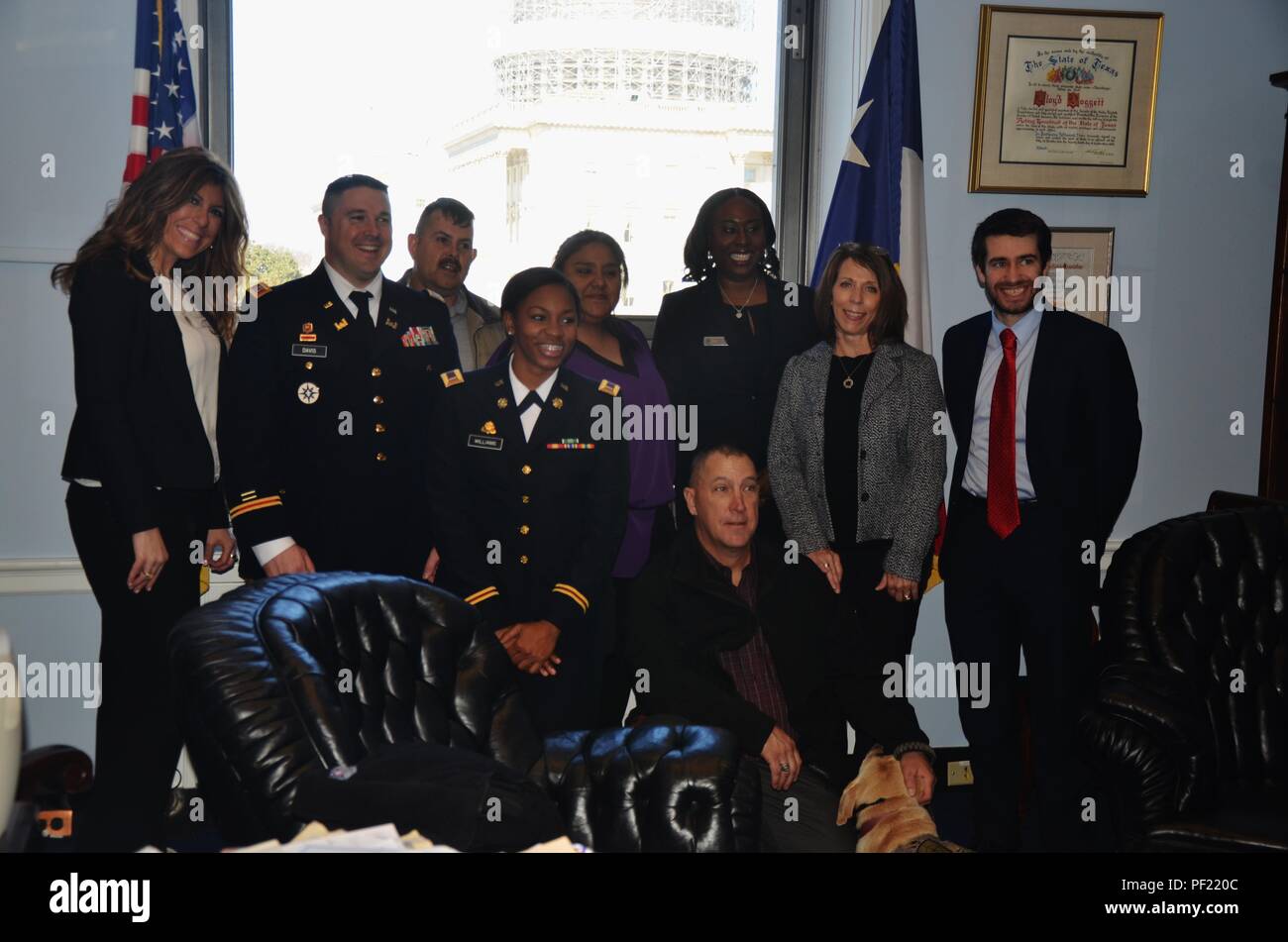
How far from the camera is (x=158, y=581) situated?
264 cm

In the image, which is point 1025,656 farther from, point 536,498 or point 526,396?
point 526,396

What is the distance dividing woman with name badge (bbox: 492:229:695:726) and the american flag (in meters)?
1.13

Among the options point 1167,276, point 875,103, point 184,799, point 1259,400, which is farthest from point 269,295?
point 1259,400

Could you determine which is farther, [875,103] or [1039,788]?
[875,103]

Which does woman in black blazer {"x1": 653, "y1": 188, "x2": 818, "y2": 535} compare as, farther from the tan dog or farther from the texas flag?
the tan dog

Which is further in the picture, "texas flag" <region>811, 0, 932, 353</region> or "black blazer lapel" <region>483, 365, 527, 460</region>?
"texas flag" <region>811, 0, 932, 353</region>

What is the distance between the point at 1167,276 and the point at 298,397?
9.34ft

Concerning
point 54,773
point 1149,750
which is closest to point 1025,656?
point 1149,750

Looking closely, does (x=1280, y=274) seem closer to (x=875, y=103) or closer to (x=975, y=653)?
(x=875, y=103)

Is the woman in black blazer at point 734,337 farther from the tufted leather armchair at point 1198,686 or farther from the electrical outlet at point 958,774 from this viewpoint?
the electrical outlet at point 958,774

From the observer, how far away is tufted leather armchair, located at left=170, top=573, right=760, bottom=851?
177cm

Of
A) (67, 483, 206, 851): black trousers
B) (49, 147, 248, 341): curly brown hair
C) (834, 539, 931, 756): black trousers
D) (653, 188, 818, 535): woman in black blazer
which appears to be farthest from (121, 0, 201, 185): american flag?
(834, 539, 931, 756): black trousers

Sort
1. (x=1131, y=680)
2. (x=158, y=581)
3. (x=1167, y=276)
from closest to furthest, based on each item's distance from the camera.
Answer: (x=1131, y=680) < (x=158, y=581) < (x=1167, y=276)

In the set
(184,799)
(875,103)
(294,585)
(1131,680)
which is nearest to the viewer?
(294,585)
